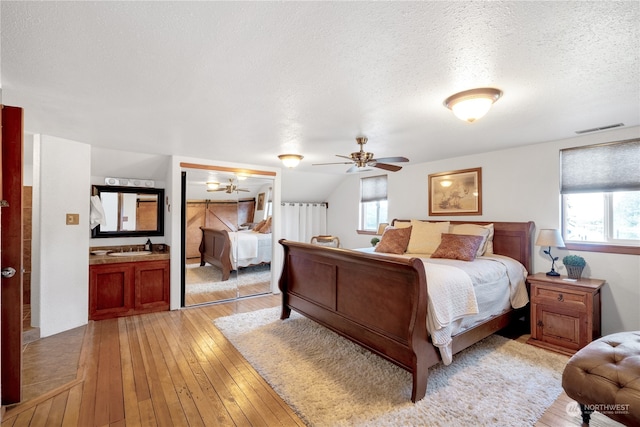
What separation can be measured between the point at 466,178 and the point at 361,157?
2.08 metres

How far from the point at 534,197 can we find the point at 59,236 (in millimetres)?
5675

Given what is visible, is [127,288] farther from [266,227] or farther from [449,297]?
[449,297]

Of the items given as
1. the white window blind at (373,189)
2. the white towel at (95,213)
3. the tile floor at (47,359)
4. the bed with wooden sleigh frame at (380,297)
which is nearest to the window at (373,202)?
the white window blind at (373,189)

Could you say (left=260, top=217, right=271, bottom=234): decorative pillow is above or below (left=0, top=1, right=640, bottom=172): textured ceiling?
below

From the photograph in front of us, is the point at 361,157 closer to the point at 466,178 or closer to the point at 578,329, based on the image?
the point at 466,178

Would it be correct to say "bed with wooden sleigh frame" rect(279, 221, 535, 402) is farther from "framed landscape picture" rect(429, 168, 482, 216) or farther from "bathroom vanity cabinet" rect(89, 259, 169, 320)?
"bathroom vanity cabinet" rect(89, 259, 169, 320)

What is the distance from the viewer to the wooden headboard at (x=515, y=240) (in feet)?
11.5

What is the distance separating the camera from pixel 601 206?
3.14m

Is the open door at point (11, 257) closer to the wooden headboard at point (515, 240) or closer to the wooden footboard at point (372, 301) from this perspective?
the wooden footboard at point (372, 301)

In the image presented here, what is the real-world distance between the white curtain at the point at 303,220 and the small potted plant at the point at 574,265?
4531mm

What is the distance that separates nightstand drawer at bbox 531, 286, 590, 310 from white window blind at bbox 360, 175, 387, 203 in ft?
9.86

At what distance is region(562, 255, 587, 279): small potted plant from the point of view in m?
3.01

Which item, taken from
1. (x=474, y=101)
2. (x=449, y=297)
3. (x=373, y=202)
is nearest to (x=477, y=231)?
(x=449, y=297)

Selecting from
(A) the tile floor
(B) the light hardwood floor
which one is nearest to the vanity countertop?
(A) the tile floor
